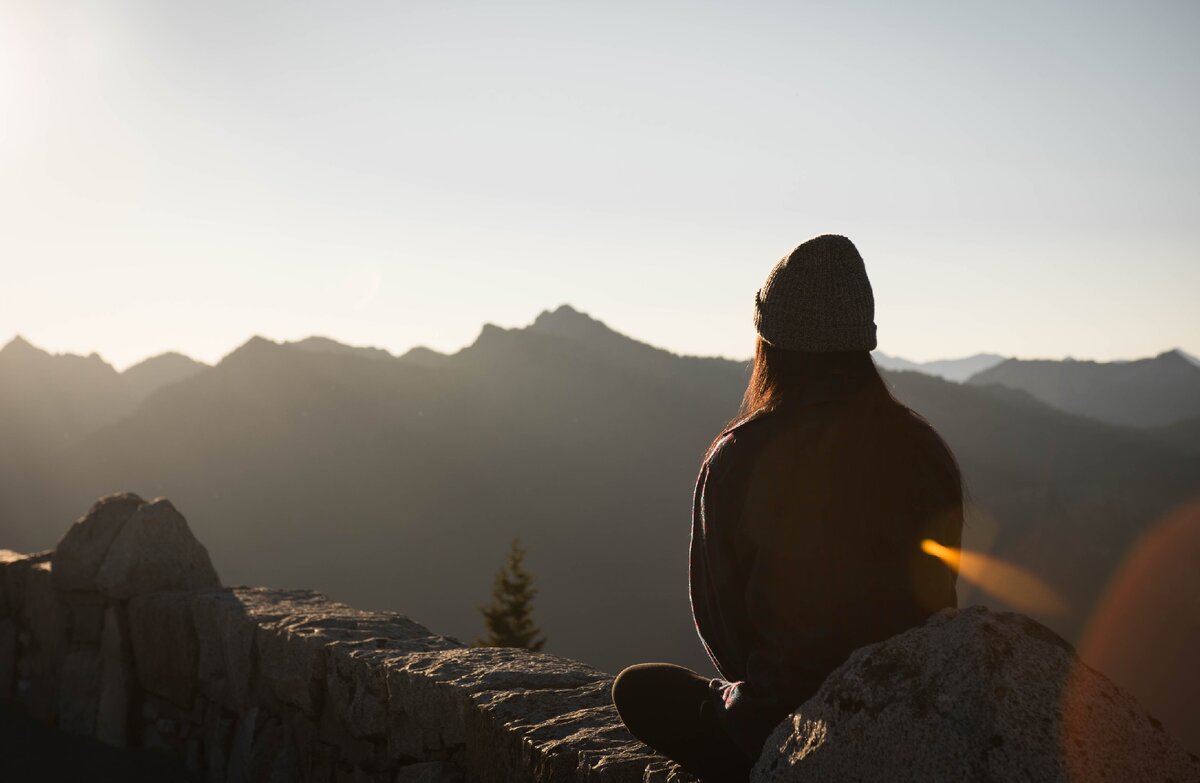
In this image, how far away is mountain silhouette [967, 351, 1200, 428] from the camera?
162m

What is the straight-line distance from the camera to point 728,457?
2.02 metres

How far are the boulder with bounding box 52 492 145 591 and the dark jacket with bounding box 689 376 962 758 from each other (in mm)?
4735

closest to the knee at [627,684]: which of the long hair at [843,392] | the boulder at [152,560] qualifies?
the long hair at [843,392]

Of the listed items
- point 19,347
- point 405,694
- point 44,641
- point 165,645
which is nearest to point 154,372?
point 19,347

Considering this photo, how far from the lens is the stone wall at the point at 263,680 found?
9.99 feet

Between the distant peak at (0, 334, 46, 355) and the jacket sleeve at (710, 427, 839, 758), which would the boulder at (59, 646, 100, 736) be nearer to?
the jacket sleeve at (710, 427, 839, 758)

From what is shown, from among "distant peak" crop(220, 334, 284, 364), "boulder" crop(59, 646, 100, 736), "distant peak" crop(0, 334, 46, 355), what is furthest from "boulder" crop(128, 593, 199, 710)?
"distant peak" crop(0, 334, 46, 355)

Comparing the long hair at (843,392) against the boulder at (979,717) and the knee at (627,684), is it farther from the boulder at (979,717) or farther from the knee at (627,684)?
the knee at (627,684)

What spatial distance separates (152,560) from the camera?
209 inches

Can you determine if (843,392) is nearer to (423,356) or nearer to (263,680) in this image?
(263,680)

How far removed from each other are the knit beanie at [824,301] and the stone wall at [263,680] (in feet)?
3.93

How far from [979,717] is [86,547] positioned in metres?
5.47

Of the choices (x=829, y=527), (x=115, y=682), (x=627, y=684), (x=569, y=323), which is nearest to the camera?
(x=829, y=527)

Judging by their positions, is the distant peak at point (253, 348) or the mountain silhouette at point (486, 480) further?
the distant peak at point (253, 348)
